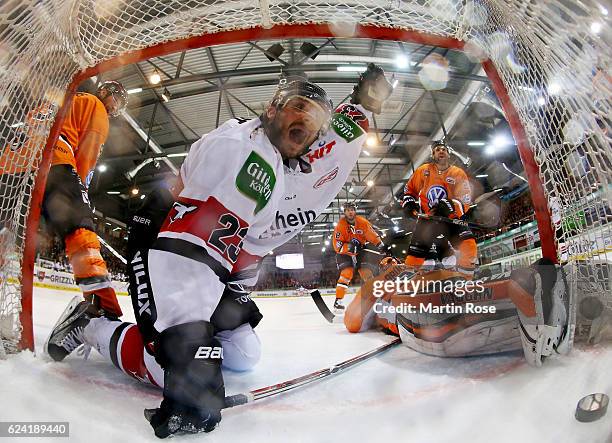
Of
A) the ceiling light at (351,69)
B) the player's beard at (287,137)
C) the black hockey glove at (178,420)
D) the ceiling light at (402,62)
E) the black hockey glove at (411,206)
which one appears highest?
the ceiling light at (402,62)

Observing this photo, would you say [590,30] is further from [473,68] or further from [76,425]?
[473,68]

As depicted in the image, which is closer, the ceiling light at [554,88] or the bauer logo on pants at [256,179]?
the bauer logo on pants at [256,179]

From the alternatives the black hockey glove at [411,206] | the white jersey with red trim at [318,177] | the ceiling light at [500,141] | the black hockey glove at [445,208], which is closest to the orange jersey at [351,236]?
the black hockey glove at [411,206]

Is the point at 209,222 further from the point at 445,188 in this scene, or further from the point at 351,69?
the point at 351,69

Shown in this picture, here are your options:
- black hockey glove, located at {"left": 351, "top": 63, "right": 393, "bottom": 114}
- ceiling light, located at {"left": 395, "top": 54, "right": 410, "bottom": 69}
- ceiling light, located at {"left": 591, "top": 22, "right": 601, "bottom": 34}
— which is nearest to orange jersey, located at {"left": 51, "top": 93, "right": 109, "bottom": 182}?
black hockey glove, located at {"left": 351, "top": 63, "right": 393, "bottom": 114}

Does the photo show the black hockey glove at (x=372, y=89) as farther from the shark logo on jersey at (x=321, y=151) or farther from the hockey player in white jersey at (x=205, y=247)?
the hockey player in white jersey at (x=205, y=247)

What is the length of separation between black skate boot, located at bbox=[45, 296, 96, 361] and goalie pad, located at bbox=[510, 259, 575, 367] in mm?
1075

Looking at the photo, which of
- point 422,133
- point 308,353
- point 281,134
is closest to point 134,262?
point 281,134

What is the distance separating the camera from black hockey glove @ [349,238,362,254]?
362 centimetres

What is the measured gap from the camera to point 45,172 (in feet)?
3.18

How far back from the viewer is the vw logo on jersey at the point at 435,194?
242 centimetres

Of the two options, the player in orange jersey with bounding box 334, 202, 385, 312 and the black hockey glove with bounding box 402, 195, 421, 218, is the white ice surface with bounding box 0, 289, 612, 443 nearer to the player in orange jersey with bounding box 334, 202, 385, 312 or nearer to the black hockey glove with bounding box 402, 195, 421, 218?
the black hockey glove with bounding box 402, 195, 421, 218

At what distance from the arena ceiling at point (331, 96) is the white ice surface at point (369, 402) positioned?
66 centimetres

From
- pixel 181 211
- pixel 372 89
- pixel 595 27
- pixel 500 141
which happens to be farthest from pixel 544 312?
pixel 500 141
